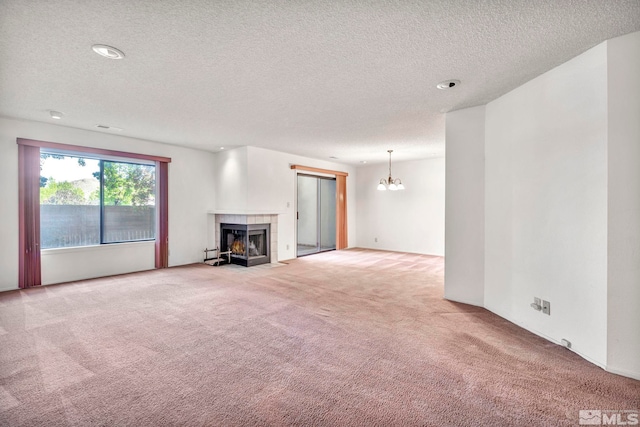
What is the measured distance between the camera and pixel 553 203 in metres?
2.77

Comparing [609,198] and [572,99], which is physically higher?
[572,99]

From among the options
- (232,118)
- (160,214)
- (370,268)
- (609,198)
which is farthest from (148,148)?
(609,198)

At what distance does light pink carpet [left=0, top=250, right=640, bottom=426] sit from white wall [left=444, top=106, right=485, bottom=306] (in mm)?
341

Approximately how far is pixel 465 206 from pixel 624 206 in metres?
1.71

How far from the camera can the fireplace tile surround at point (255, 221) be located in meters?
6.16

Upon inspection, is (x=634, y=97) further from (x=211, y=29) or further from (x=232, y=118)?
(x=232, y=118)

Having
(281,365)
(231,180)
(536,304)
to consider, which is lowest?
(281,365)

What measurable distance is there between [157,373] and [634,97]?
4165mm

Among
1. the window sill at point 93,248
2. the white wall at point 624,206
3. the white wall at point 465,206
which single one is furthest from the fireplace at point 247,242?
the white wall at point 624,206

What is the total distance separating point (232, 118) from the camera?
13.9 ft

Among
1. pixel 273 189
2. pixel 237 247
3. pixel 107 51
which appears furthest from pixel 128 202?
pixel 107 51

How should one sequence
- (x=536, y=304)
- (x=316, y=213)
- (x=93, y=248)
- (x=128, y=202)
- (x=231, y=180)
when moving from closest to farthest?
1. (x=536, y=304)
2. (x=93, y=248)
3. (x=128, y=202)
4. (x=231, y=180)
5. (x=316, y=213)

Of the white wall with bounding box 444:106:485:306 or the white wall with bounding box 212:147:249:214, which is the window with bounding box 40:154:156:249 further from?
the white wall with bounding box 444:106:485:306

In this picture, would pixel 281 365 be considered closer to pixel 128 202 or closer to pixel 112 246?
pixel 112 246
